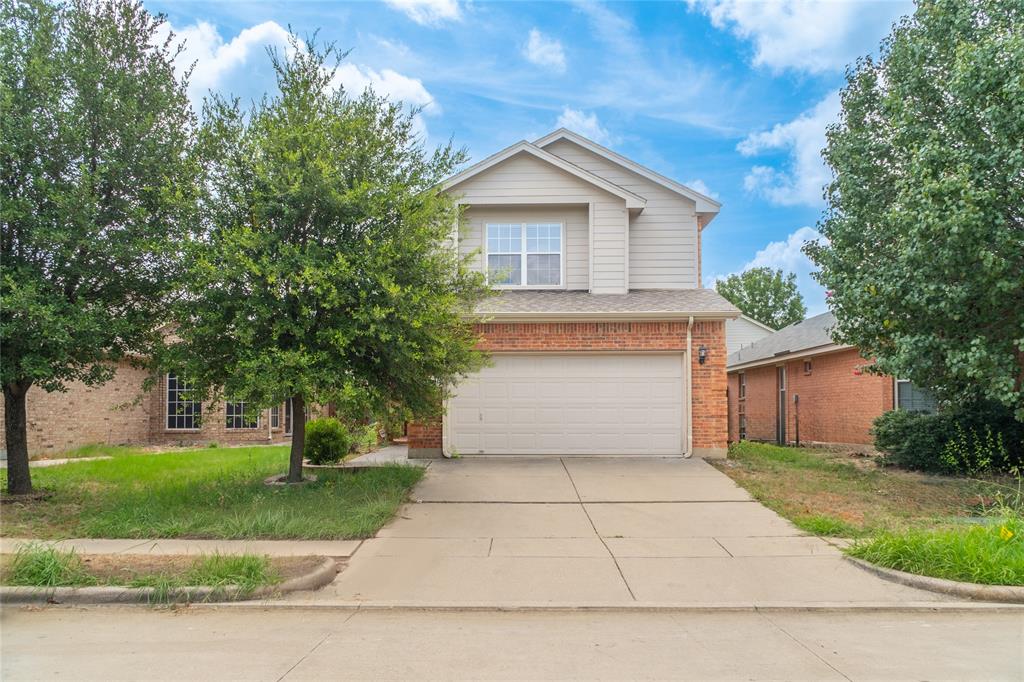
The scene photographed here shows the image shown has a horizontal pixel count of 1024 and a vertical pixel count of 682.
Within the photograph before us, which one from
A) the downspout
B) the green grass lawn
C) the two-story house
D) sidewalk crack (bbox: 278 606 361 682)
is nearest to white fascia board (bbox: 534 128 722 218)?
the two-story house

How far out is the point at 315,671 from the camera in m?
4.68

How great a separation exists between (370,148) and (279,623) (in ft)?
22.4

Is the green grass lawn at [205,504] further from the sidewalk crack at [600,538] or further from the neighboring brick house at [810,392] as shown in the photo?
the neighboring brick house at [810,392]

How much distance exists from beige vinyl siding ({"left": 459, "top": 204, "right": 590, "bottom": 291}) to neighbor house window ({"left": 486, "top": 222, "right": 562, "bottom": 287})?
0.14 metres

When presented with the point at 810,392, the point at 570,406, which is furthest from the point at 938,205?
the point at 810,392

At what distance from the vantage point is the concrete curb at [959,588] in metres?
6.29

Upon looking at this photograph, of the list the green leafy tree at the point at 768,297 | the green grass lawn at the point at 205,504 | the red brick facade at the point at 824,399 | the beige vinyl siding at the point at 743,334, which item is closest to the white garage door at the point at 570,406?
the green grass lawn at the point at 205,504

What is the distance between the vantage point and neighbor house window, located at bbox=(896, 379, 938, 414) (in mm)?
16494

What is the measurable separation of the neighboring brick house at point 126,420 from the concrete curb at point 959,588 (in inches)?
517

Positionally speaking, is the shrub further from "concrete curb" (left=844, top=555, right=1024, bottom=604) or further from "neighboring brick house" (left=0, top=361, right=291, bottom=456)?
"concrete curb" (left=844, top=555, right=1024, bottom=604)

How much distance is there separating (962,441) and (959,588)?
842 centimetres

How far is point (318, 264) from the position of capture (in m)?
9.36

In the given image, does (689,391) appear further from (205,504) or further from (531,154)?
(205,504)

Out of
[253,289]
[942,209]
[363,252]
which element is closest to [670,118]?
[942,209]
